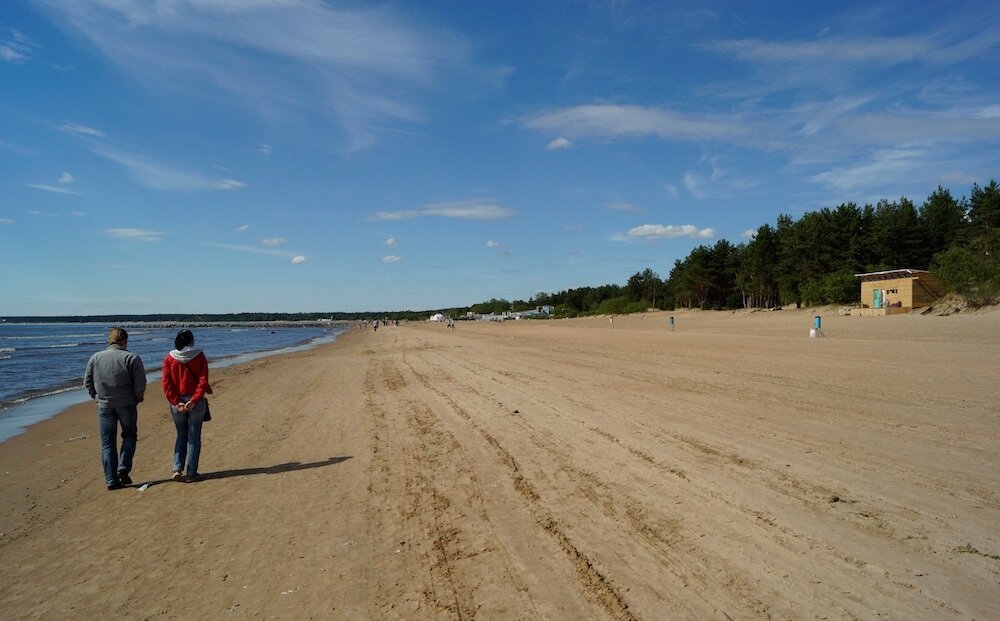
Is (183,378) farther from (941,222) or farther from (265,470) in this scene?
(941,222)

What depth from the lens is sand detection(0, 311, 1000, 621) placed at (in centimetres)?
378

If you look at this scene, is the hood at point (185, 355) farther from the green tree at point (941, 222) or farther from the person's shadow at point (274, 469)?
the green tree at point (941, 222)

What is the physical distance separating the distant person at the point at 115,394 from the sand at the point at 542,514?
461mm

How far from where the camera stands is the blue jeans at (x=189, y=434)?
6961 millimetres

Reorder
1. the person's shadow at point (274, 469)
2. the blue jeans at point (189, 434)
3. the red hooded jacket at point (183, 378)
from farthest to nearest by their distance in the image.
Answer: the person's shadow at point (274, 469) → the blue jeans at point (189, 434) → the red hooded jacket at point (183, 378)

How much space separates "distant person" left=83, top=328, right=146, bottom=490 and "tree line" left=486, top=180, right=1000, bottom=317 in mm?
41682

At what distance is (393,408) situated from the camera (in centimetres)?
1172

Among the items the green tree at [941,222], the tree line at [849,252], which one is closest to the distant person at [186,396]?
the tree line at [849,252]

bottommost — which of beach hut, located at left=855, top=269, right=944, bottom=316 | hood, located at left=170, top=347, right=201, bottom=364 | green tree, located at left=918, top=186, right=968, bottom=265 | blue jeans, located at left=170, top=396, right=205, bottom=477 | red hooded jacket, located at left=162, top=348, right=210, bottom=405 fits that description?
blue jeans, located at left=170, top=396, right=205, bottom=477

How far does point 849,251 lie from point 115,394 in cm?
6121

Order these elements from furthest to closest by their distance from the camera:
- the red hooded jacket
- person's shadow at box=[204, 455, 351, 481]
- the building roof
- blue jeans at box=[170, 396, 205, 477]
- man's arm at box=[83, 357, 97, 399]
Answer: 1. the building roof
2. person's shadow at box=[204, 455, 351, 481]
3. blue jeans at box=[170, 396, 205, 477]
4. the red hooded jacket
5. man's arm at box=[83, 357, 97, 399]

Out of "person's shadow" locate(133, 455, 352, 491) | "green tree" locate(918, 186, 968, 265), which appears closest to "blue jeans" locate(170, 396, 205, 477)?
"person's shadow" locate(133, 455, 352, 491)

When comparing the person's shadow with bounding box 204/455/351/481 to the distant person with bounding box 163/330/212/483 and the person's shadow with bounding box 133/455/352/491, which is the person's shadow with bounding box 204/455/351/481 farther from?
the distant person with bounding box 163/330/212/483

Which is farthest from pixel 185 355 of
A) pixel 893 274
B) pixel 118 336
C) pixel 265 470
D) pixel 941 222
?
pixel 941 222
